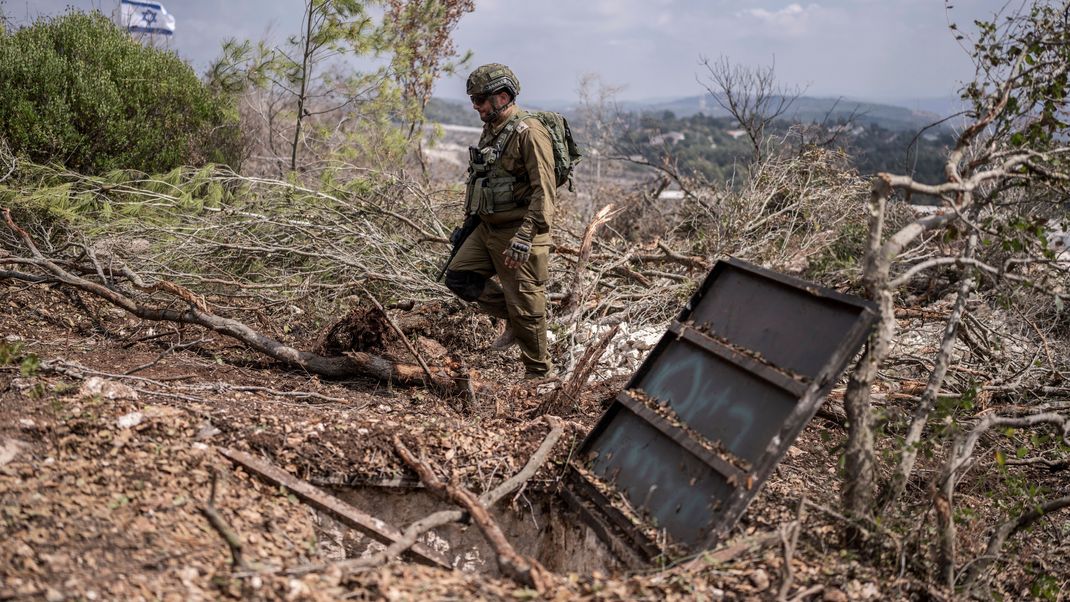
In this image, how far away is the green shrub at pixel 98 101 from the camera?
23.2ft

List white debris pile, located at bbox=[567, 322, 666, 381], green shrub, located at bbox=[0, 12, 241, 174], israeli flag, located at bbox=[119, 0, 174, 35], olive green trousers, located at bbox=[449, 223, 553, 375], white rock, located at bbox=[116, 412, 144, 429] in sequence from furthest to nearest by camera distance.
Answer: israeli flag, located at bbox=[119, 0, 174, 35]
green shrub, located at bbox=[0, 12, 241, 174]
white debris pile, located at bbox=[567, 322, 666, 381]
olive green trousers, located at bbox=[449, 223, 553, 375]
white rock, located at bbox=[116, 412, 144, 429]

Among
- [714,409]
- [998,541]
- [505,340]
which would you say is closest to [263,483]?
[714,409]

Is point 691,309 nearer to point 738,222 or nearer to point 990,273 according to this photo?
point 990,273

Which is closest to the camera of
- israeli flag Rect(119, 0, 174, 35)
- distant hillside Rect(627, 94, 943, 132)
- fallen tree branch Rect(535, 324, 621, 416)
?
fallen tree branch Rect(535, 324, 621, 416)

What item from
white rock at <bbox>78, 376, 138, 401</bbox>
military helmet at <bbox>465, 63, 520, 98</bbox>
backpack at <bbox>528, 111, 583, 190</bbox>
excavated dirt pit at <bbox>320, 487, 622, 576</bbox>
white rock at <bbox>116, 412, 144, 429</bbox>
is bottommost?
excavated dirt pit at <bbox>320, 487, 622, 576</bbox>

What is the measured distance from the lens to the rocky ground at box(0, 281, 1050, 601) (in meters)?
2.46

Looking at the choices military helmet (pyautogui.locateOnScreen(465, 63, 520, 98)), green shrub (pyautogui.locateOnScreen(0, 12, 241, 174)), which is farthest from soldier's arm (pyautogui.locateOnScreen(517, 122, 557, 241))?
green shrub (pyautogui.locateOnScreen(0, 12, 241, 174))

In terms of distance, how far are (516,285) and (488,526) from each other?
1874 millimetres

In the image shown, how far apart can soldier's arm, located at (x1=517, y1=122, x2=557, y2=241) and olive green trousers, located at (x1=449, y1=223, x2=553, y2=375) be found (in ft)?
0.52

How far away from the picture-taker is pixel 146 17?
39.5ft

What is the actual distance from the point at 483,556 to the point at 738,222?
392 cm

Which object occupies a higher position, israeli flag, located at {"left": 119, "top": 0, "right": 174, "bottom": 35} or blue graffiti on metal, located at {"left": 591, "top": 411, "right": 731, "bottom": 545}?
israeli flag, located at {"left": 119, "top": 0, "right": 174, "bottom": 35}

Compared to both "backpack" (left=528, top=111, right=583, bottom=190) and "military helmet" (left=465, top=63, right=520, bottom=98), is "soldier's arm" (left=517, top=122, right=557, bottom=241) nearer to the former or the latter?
"backpack" (left=528, top=111, right=583, bottom=190)

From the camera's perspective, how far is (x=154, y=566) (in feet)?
8.00
